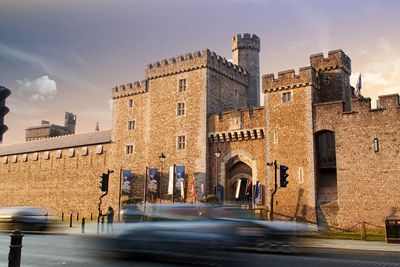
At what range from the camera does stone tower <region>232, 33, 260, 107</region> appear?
141 feet

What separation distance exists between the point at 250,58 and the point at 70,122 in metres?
45.9

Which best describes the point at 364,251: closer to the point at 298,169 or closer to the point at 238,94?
the point at 298,169

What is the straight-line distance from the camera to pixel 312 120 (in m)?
30.0

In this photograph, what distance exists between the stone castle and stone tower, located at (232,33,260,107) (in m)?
0.10

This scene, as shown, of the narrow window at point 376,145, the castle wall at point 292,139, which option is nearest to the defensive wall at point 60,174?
the castle wall at point 292,139

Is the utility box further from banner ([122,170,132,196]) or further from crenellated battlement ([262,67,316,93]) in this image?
banner ([122,170,132,196])

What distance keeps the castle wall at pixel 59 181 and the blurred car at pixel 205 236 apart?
28.8 m

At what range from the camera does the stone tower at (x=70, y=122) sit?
77438 millimetres

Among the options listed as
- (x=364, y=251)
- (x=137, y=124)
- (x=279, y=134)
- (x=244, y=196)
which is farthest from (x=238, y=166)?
(x=364, y=251)

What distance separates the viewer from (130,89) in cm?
4194

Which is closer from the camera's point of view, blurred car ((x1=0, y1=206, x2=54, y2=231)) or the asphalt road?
the asphalt road

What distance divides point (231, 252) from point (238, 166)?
24.1 m

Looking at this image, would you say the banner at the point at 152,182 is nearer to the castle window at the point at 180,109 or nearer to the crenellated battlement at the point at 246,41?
the castle window at the point at 180,109

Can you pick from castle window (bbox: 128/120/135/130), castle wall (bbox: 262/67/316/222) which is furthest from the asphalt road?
castle window (bbox: 128/120/135/130)
